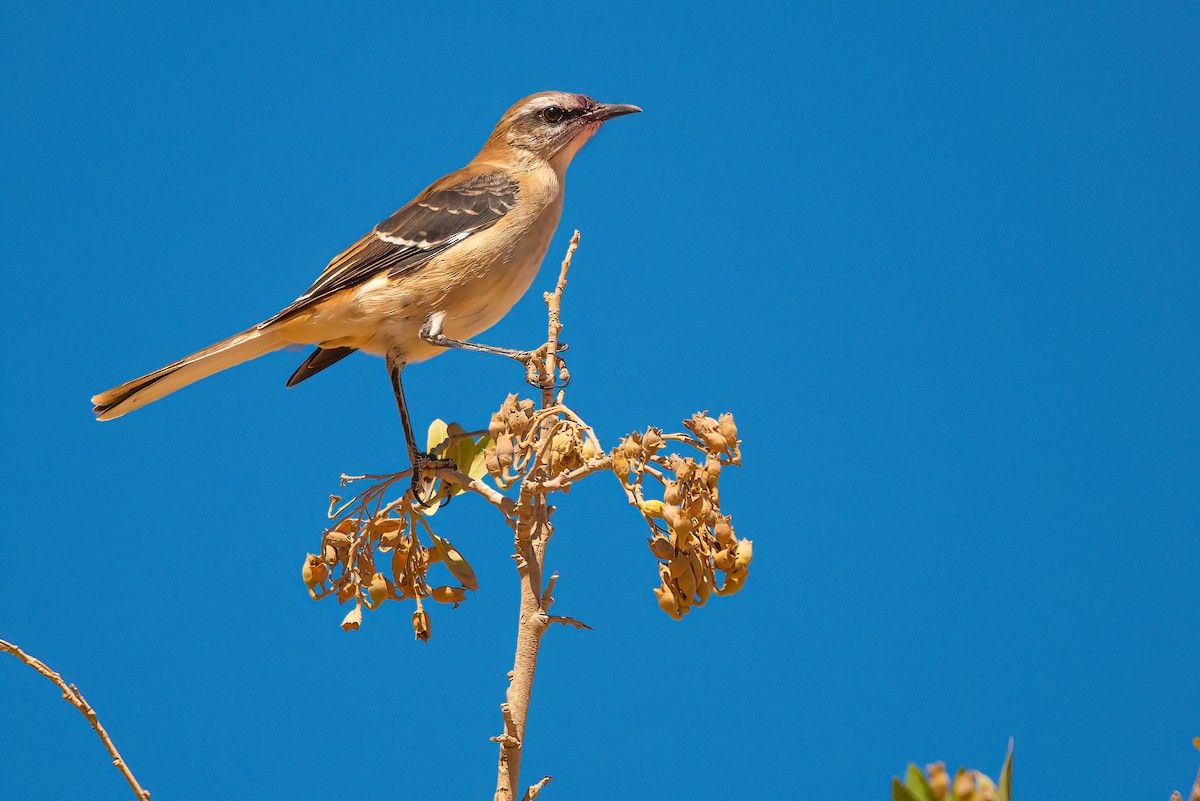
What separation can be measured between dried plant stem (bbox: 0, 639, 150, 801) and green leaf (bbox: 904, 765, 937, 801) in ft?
4.95

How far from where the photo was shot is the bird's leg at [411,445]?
3.40 m

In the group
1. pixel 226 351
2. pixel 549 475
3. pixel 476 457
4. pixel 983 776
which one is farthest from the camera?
pixel 226 351

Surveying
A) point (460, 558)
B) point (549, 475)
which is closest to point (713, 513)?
point (549, 475)

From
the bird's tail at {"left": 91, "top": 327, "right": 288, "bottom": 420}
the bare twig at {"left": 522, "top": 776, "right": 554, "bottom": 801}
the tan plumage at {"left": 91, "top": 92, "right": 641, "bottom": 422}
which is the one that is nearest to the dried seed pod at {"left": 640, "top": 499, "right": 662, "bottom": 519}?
the bare twig at {"left": 522, "top": 776, "right": 554, "bottom": 801}

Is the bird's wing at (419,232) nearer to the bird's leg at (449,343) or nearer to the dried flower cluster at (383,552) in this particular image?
the bird's leg at (449,343)

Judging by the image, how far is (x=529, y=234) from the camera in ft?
15.7

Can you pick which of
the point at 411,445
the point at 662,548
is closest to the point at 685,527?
the point at 662,548

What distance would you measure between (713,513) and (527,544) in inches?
17.3

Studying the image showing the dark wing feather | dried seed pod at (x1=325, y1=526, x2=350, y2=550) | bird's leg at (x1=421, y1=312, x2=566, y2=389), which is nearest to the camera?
dried seed pod at (x1=325, y1=526, x2=350, y2=550)

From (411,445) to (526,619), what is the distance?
1873 millimetres

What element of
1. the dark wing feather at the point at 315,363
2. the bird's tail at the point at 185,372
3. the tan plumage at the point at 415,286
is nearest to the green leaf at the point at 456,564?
the tan plumage at the point at 415,286

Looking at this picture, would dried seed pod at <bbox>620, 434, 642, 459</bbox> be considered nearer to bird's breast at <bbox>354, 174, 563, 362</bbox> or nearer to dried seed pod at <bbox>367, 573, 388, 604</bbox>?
dried seed pod at <bbox>367, 573, 388, 604</bbox>

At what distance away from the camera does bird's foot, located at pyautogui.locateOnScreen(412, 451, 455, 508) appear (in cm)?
336

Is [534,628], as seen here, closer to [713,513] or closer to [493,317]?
[713,513]
